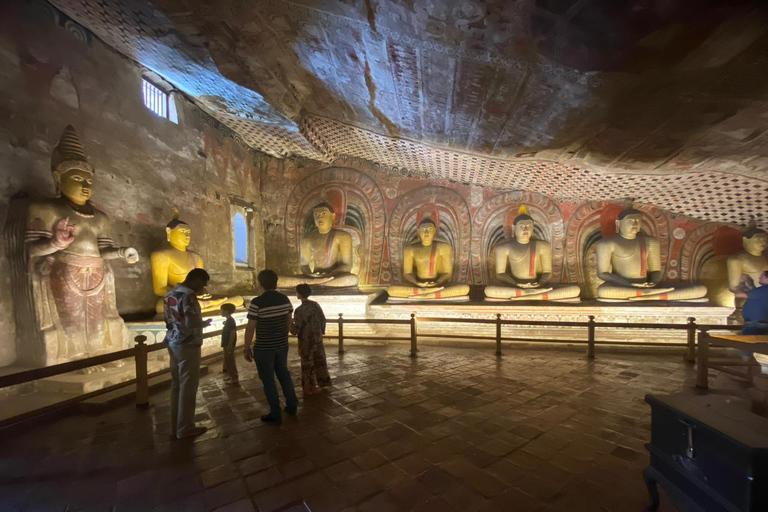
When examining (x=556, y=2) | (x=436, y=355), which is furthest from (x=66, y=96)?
(x=436, y=355)

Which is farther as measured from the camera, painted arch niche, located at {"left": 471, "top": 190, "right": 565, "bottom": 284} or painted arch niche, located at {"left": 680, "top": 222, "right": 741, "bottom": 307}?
painted arch niche, located at {"left": 471, "top": 190, "right": 565, "bottom": 284}

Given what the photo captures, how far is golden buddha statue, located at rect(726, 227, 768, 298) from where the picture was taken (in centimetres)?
614

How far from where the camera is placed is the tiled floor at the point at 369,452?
223 centimetres

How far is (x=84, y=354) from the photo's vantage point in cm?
434

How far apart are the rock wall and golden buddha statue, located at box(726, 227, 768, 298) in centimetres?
1020

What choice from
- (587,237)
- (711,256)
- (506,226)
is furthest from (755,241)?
(506,226)

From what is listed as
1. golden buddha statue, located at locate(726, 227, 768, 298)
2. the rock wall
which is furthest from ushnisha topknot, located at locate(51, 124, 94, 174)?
golden buddha statue, located at locate(726, 227, 768, 298)

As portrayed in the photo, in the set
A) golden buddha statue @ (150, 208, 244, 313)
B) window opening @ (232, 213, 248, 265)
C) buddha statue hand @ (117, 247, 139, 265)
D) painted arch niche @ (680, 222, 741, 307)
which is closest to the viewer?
buddha statue hand @ (117, 247, 139, 265)

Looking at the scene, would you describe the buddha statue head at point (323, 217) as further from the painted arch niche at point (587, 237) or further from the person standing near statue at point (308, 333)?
the painted arch niche at point (587, 237)

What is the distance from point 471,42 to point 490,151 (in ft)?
9.38

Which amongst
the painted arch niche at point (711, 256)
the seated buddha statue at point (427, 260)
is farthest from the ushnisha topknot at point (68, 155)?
the painted arch niche at point (711, 256)

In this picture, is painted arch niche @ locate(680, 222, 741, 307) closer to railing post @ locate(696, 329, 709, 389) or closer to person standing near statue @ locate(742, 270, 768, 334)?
person standing near statue @ locate(742, 270, 768, 334)

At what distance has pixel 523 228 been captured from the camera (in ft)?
25.5

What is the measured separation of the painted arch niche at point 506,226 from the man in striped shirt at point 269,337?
609cm
